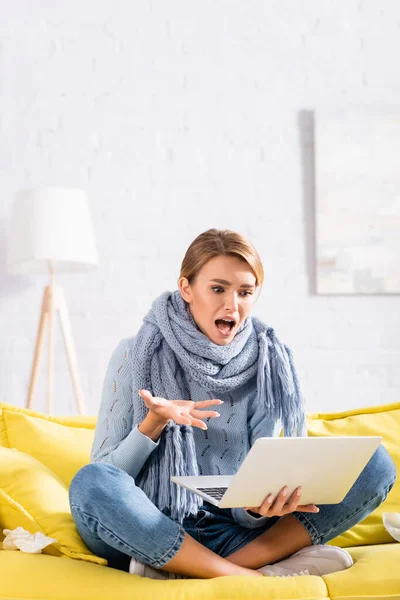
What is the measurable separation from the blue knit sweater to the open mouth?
0.45 ft

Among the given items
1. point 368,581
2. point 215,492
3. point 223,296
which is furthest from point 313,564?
point 223,296

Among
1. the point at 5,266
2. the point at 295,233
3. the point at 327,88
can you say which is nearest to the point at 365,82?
the point at 327,88

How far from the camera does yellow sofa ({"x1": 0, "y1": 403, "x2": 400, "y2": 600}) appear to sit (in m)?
1.40

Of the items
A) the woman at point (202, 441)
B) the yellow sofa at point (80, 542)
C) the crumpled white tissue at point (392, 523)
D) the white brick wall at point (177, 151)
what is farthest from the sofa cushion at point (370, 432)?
the white brick wall at point (177, 151)

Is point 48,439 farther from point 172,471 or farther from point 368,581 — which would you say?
point 368,581

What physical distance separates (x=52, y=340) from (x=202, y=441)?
116cm

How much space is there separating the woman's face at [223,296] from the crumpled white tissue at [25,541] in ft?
1.83

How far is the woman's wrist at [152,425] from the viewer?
162 centimetres

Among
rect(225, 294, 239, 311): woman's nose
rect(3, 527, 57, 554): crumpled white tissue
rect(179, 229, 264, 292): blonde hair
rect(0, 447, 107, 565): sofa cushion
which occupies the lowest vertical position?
rect(3, 527, 57, 554): crumpled white tissue

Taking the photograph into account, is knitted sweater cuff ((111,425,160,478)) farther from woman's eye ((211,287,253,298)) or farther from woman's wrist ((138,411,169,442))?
woman's eye ((211,287,253,298))

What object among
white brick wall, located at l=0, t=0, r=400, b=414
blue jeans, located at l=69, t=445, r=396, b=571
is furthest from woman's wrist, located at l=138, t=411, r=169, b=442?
white brick wall, located at l=0, t=0, r=400, b=414

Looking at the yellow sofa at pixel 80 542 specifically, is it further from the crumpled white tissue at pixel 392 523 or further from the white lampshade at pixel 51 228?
the white lampshade at pixel 51 228

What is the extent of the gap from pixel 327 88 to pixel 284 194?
45 cm

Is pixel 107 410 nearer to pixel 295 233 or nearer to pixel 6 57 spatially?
pixel 295 233
